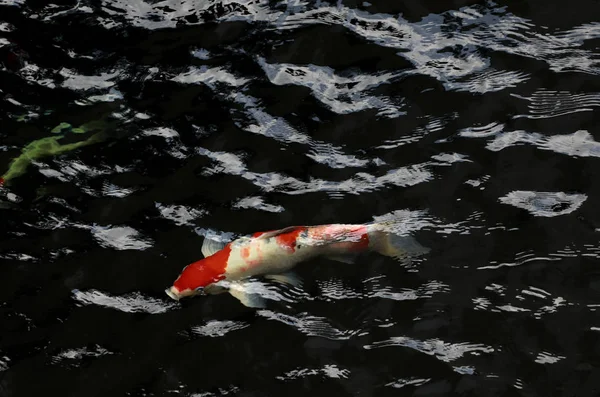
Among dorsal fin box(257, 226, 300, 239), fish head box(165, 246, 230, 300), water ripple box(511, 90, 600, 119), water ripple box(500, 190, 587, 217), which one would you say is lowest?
fish head box(165, 246, 230, 300)

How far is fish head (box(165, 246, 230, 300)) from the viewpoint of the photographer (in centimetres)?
401

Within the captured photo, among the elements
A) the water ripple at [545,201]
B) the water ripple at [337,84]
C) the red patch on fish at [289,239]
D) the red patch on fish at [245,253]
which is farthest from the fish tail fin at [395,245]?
the water ripple at [337,84]

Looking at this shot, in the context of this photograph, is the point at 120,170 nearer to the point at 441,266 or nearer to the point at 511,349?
the point at 441,266

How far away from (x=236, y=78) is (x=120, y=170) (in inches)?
43.2

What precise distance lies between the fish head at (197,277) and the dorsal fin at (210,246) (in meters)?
0.13

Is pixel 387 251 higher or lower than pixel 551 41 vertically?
lower

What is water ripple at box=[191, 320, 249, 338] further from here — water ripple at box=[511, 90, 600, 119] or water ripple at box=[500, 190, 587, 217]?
water ripple at box=[511, 90, 600, 119]

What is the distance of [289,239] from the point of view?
411 centimetres

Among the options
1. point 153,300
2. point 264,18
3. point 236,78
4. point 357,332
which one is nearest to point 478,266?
point 357,332

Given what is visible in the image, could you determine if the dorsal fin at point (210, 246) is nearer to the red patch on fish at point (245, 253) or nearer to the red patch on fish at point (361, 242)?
the red patch on fish at point (245, 253)

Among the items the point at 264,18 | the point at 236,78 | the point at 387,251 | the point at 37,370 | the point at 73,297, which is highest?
the point at 264,18

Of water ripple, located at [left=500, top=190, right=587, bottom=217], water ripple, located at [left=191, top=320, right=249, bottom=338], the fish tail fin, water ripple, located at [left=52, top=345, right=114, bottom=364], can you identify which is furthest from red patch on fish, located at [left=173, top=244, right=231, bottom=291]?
water ripple, located at [left=500, top=190, right=587, bottom=217]

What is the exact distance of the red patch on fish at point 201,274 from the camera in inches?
158

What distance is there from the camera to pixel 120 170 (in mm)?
4742
